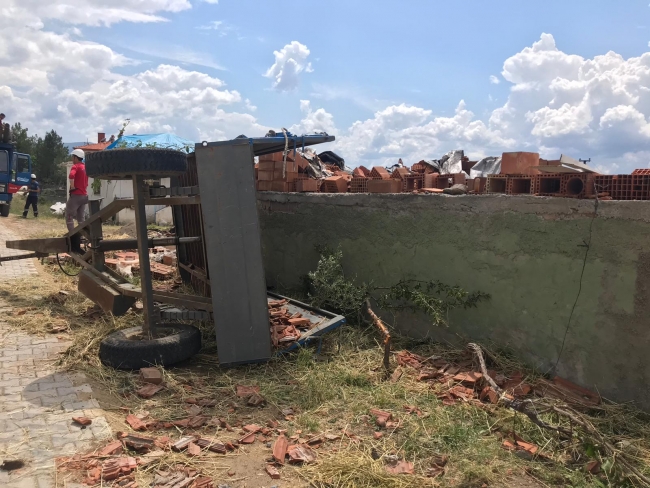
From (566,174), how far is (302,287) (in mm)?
3939

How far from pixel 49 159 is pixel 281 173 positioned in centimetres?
4269

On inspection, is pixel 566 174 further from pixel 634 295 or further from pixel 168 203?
pixel 168 203

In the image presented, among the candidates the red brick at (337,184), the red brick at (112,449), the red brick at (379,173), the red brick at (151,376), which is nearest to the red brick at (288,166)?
the red brick at (337,184)

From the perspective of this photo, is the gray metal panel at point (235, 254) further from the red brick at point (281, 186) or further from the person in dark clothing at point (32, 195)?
the person in dark clothing at point (32, 195)

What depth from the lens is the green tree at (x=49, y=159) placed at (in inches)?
1711

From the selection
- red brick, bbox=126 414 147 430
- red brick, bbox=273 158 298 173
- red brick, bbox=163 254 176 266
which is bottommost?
red brick, bbox=126 414 147 430

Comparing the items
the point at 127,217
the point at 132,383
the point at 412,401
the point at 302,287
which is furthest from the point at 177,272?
the point at 127,217

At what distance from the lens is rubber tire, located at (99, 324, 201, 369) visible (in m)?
5.05

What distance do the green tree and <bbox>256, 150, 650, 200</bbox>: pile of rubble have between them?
39.9m

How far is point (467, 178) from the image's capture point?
21.7 ft

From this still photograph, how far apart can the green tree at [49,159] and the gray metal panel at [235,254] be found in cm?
4355

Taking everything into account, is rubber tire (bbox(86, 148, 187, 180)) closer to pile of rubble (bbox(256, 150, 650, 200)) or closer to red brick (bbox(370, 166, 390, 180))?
pile of rubble (bbox(256, 150, 650, 200))

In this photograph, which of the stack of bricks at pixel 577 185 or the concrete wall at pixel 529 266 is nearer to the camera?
the concrete wall at pixel 529 266

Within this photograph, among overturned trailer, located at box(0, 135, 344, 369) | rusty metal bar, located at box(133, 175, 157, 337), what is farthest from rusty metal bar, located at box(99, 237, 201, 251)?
overturned trailer, located at box(0, 135, 344, 369)
